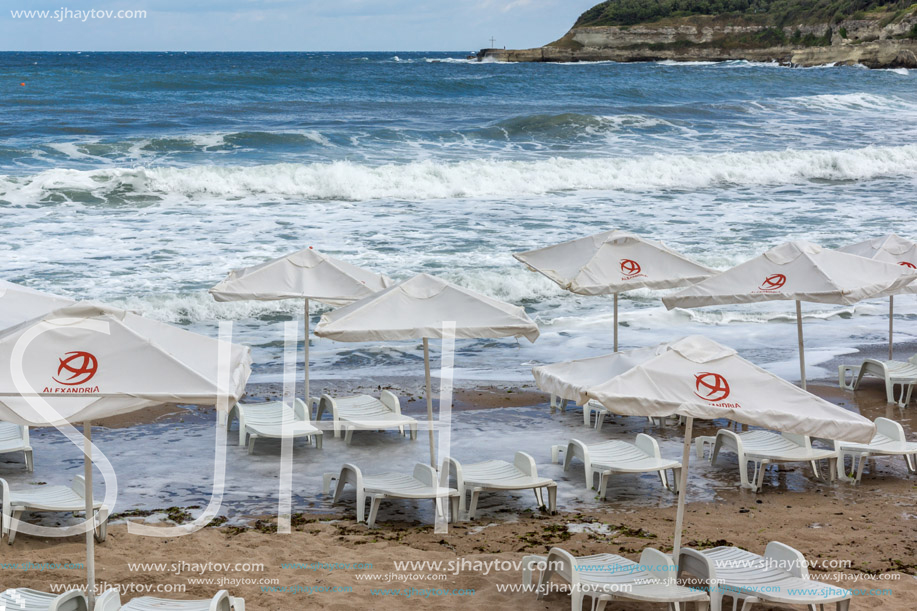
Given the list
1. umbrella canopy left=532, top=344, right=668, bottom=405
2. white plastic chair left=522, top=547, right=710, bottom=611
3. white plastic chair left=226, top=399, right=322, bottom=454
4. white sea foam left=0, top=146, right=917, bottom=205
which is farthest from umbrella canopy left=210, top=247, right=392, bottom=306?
white sea foam left=0, top=146, right=917, bottom=205

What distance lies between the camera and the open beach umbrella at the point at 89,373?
4.56 metres

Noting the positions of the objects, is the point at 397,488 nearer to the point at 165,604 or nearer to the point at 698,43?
the point at 165,604

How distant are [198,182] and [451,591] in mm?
21524

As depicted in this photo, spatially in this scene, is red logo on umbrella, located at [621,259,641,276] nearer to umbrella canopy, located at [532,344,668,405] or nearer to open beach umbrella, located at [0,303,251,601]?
umbrella canopy, located at [532,344,668,405]

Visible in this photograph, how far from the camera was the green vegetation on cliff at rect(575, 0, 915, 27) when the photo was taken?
367 feet

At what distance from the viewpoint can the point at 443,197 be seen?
26078 millimetres

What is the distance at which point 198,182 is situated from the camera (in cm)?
2575

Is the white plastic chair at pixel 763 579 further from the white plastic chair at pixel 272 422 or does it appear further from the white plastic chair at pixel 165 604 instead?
the white plastic chair at pixel 272 422

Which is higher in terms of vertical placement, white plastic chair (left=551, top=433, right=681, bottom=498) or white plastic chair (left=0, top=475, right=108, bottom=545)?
white plastic chair (left=551, top=433, right=681, bottom=498)

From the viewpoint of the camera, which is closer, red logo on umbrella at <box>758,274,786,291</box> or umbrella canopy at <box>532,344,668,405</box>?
umbrella canopy at <box>532,344,668,405</box>

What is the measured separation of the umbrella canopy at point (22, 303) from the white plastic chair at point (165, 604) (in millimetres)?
2244

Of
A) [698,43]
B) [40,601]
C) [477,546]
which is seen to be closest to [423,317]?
[477,546]

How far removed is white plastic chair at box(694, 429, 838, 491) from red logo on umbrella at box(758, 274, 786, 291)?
4.69 feet

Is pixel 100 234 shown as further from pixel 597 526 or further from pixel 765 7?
pixel 765 7
